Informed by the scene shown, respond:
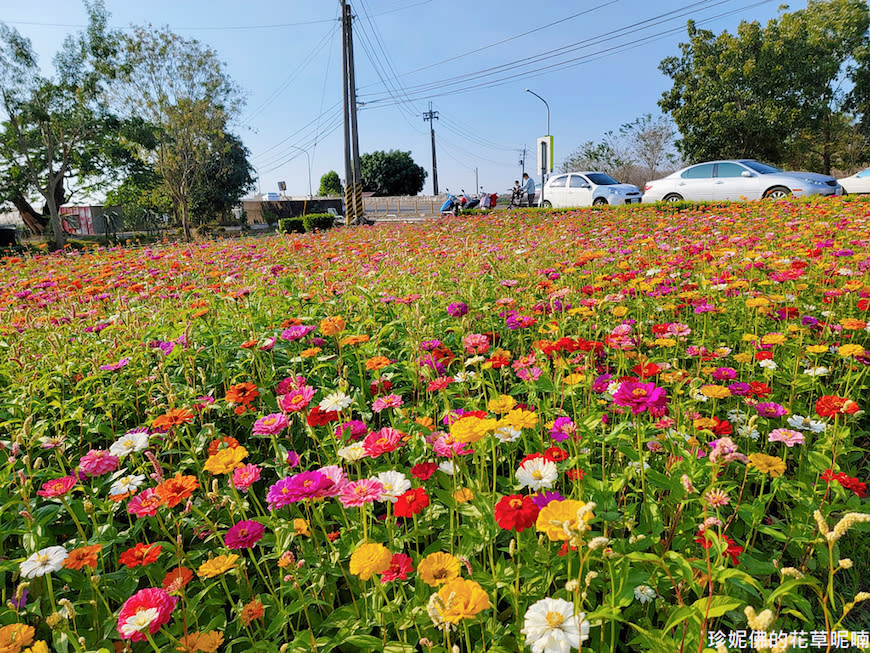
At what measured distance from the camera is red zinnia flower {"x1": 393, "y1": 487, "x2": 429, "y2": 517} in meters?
0.98

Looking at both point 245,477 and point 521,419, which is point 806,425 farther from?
point 245,477

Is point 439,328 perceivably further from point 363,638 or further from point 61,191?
point 61,191

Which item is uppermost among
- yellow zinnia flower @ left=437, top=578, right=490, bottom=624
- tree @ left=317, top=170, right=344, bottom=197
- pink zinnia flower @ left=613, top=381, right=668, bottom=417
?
tree @ left=317, top=170, right=344, bottom=197

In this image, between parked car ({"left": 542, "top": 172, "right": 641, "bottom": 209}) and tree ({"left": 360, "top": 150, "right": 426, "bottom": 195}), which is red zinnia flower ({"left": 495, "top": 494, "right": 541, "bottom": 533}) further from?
tree ({"left": 360, "top": 150, "right": 426, "bottom": 195})

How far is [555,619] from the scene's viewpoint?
78 centimetres

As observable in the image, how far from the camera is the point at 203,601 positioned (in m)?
1.28

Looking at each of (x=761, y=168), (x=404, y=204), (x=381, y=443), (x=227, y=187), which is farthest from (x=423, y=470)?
(x=404, y=204)

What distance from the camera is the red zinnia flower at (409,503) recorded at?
98 cm

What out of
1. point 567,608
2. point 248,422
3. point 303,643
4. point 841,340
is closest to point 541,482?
point 567,608

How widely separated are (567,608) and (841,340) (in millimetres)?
2579

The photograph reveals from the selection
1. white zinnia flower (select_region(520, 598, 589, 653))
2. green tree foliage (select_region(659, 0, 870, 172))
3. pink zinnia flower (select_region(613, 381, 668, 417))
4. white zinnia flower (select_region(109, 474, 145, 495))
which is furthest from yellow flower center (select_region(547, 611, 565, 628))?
green tree foliage (select_region(659, 0, 870, 172))

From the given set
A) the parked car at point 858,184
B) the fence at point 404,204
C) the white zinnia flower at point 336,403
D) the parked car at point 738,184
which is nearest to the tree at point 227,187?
the fence at point 404,204

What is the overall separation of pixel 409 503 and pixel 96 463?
2.92 feet

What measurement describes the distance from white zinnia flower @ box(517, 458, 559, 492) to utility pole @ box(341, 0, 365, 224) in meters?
15.2
